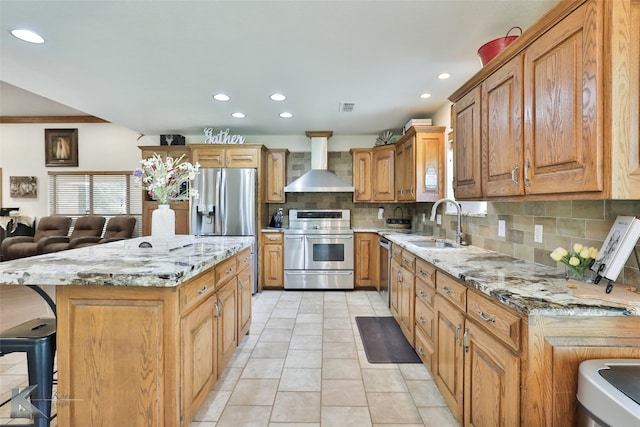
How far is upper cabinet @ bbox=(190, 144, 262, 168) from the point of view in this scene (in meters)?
4.54

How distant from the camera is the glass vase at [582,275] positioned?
1423mm

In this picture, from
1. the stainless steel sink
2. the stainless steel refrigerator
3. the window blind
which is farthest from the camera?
the window blind

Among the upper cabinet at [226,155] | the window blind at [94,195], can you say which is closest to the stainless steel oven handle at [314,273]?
the upper cabinet at [226,155]

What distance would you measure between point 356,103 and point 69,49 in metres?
2.65

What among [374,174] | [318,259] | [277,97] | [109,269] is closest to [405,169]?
[374,174]

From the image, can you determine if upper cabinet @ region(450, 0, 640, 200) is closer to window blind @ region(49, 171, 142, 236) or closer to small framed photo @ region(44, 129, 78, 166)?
window blind @ region(49, 171, 142, 236)

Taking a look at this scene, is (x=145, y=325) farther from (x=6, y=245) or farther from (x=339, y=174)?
(x=6, y=245)

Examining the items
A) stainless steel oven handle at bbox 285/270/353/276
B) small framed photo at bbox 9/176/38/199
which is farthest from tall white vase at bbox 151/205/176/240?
small framed photo at bbox 9/176/38/199

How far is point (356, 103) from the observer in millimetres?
3557

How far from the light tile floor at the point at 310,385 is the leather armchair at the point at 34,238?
3.67 meters

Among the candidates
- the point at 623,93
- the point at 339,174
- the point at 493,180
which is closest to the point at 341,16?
the point at 493,180

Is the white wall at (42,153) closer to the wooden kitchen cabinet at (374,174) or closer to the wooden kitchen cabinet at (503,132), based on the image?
the wooden kitchen cabinet at (374,174)

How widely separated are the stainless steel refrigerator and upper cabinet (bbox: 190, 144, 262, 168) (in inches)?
5.1

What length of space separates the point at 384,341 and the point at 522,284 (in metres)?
1.77
